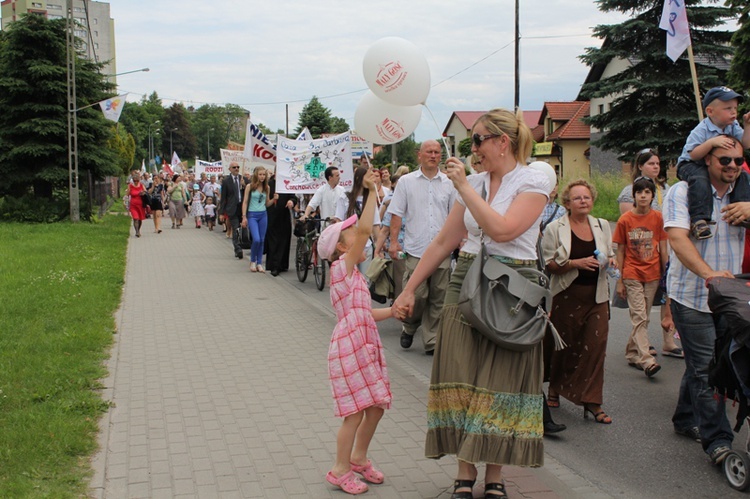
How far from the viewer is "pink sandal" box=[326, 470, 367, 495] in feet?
14.4

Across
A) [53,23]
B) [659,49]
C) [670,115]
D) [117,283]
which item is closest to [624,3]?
[659,49]

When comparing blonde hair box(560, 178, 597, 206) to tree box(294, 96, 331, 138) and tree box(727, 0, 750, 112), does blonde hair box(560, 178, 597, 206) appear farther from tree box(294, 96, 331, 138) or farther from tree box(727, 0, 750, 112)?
tree box(294, 96, 331, 138)

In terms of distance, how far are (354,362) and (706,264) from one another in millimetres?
2134

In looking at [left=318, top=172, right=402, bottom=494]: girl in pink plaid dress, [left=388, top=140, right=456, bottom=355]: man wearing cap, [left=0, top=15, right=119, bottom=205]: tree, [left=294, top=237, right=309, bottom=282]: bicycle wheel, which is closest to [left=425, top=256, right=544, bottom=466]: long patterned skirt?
[left=318, top=172, right=402, bottom=494]: girl in pink plaid dress

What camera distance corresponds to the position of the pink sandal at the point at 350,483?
14.4 feet

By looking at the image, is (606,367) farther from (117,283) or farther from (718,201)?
(117,283)

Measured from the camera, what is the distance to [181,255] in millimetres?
18547

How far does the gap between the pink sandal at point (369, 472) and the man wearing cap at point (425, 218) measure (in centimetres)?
358

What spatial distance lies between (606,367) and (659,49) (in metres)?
27.2

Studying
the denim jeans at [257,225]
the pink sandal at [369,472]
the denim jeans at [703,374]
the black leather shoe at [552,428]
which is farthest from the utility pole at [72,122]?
the denim jeans at [703,374]

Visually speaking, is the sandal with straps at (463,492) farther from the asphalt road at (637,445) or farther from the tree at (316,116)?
the tree at (316,116)

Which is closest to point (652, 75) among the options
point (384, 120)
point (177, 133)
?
point (384, 120)

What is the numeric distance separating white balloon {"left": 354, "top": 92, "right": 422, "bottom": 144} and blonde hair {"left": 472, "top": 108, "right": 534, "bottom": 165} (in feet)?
20.1

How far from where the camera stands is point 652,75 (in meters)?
32.2
